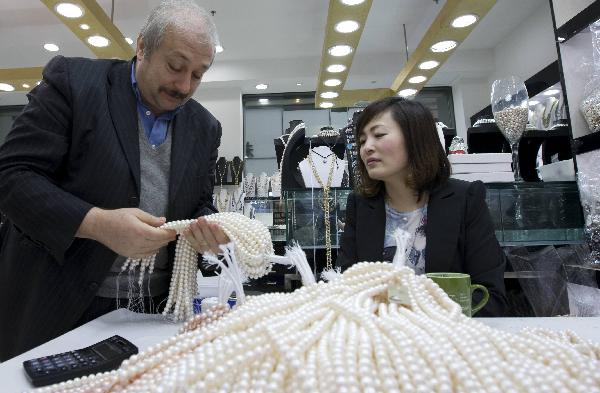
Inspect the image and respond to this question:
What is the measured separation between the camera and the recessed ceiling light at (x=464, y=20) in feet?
8.36

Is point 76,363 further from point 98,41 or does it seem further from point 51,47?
point 51,47

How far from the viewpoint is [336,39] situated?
2.84 m

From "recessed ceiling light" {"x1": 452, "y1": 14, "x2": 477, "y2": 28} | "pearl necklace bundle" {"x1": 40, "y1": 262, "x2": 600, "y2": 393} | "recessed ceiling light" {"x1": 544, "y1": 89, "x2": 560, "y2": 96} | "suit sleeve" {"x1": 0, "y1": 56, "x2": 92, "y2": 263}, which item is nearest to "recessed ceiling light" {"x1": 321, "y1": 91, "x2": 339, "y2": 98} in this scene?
"recessed ceiling light" {"x1": 452, "y1": 14, "x2": 477, "y2": 28}

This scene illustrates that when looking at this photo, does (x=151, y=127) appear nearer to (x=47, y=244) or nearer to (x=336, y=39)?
(x=47, y=244)

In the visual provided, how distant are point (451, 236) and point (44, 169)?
40.6 inches

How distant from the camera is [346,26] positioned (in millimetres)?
2648

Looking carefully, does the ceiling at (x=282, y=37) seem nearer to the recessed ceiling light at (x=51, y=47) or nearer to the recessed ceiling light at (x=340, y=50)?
the recessed ceiling light at (x=51, y=47)

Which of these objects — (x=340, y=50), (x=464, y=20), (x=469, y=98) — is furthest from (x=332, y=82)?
(x=469, y=98)

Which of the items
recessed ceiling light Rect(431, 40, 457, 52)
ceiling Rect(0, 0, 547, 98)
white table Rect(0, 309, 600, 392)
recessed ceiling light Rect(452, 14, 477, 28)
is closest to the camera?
white table Rect(0, 309, 600, 392)

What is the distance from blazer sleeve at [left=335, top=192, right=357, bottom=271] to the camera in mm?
1253

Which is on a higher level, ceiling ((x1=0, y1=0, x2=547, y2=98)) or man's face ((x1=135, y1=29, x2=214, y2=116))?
ceiling ((x1=0, y1=0, x2=547, y2=98))

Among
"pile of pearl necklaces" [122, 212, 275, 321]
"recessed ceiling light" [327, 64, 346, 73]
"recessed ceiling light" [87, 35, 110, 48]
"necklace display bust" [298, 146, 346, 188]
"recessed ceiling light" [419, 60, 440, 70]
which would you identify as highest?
"recessed ceiling light" [87, 35, 110, 48]

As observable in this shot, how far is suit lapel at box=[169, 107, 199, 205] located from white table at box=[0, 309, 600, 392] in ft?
0.97

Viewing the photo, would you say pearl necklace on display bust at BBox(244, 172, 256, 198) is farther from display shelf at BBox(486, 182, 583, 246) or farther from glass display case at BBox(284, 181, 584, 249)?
display shelf at BBox(486, 182, 583, 246)
